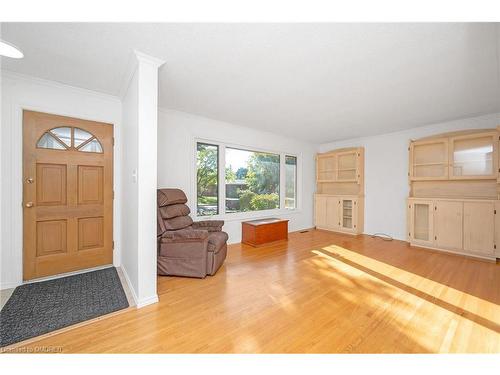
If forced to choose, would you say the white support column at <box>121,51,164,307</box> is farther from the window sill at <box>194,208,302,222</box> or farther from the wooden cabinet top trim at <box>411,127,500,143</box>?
the wooden cabinet top trim at <box>411,127,500,143</box>

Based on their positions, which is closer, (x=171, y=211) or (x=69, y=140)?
(x=69, y=140)

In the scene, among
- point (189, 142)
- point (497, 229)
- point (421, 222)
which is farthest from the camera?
point (421, 222)

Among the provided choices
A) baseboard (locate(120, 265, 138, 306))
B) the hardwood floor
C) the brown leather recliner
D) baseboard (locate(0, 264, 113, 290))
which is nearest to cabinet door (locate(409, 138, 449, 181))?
the hardwood floor

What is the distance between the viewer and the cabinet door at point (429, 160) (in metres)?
3.86

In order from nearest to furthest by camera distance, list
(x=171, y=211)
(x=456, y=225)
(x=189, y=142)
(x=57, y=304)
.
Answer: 1. (x=57, y=304)
2. (x=171, y=211)
3. (x=456, y=225)
4. (x=189, y=142)

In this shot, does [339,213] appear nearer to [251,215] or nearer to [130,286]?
[251,215]

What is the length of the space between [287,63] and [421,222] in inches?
159

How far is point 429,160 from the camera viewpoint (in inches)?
160

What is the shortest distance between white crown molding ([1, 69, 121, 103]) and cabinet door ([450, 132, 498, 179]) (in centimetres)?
A: 575

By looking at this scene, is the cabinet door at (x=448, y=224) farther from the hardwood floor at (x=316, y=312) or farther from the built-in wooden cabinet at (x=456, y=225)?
the hardwood floor at (x=316, y=312)

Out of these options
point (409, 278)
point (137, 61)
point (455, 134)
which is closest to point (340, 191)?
point (455, 134)

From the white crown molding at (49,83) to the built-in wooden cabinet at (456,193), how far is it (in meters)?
5.52

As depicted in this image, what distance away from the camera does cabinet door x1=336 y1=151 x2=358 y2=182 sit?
17.0 ft
